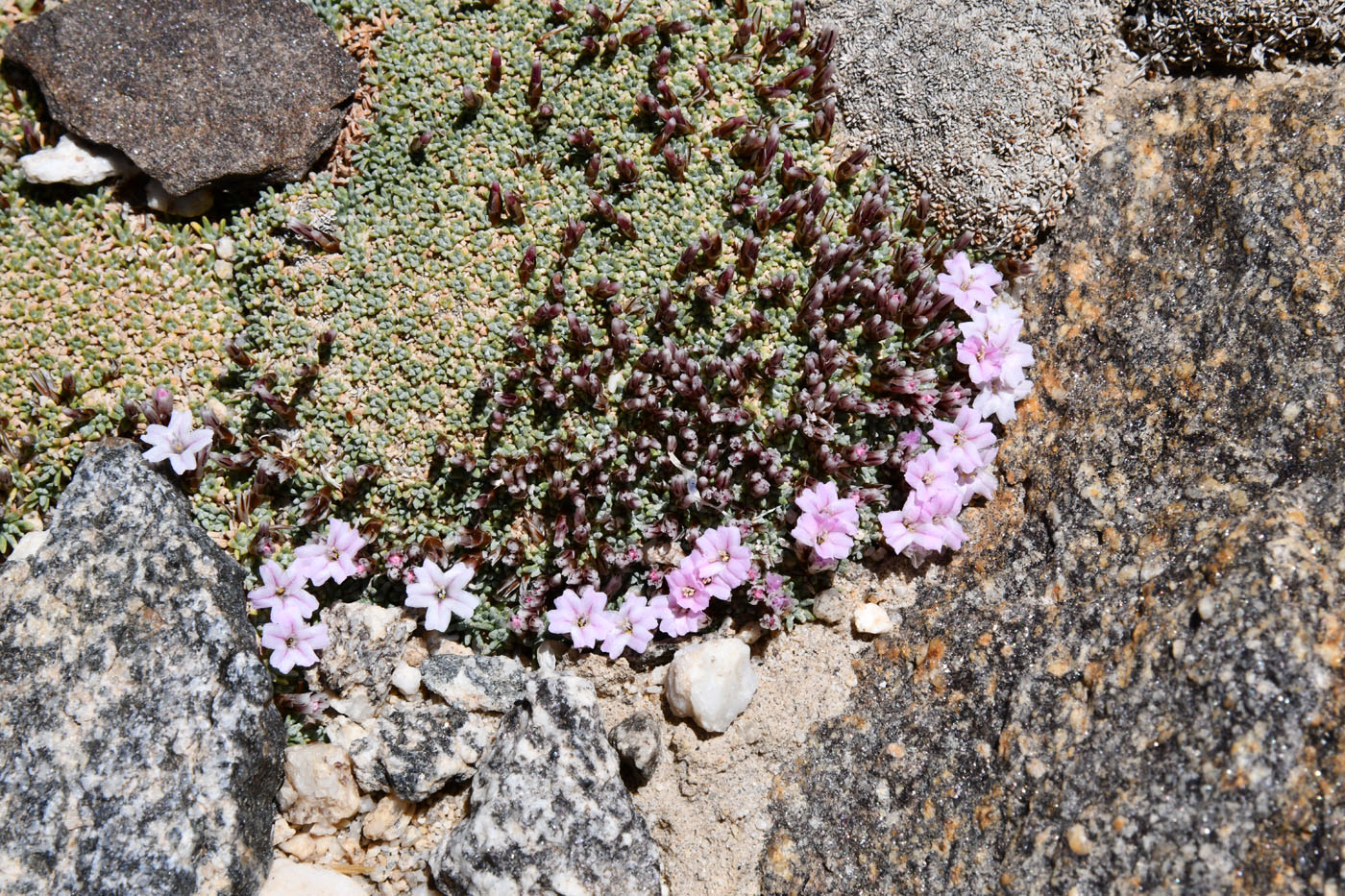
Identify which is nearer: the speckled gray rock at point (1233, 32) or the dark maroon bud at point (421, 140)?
the speckled gray rock at point (1233, 32)

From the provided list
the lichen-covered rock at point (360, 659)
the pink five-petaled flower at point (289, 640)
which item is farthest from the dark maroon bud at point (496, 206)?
the pink five-petaled flower at point (289, 640)

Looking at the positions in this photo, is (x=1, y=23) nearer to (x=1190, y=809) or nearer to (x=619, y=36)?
(x=619, y=36)

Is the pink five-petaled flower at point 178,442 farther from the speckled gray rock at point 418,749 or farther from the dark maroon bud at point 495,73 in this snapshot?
the dark maroon bud at point 495,73

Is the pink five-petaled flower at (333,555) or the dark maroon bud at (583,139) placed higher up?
the dark maroon bud at (583,139)

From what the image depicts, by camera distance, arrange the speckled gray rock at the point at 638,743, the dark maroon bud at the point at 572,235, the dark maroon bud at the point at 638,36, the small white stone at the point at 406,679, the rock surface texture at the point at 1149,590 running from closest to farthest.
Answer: the rock surface texture at the point at 1149,590 → the speckled gray rock at the point at 638,743 → the small white stone at the point at 406,679 → the dark maroon bud at the point at 572,235 → the dark maroon bud at the point at 638,36

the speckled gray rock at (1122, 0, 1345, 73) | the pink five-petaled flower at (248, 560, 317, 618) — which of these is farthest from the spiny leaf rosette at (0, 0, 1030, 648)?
the speckled gray rock at (1122, 0, 1345, 73)

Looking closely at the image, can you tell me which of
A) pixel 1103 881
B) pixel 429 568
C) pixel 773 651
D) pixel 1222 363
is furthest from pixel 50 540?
pixel 1222 363
